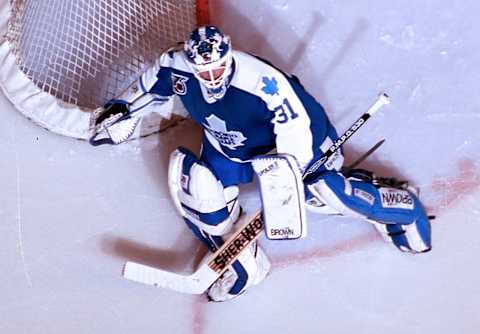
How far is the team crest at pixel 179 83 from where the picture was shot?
188 centimetres

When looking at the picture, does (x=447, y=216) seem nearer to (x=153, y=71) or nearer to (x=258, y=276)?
(x=258, y=276)

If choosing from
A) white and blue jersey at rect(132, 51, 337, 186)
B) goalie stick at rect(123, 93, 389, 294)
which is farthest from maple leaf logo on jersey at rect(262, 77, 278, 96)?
goalie stick at rect(123, 93, 389, 294)

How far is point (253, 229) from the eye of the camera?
6.73ft

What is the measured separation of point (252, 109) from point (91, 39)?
54 cm

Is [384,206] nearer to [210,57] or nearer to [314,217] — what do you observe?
[314,217]

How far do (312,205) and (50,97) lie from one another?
64 cm

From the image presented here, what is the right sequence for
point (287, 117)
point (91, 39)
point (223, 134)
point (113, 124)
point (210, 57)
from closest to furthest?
point (210, 57)
point (287, 117)
point (223, 134)
point (113, 124)
point (91, 39)

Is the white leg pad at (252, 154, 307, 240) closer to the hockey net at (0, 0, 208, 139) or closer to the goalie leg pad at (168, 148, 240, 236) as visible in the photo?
the goalie leg pad at (168, 148, 240, 236)

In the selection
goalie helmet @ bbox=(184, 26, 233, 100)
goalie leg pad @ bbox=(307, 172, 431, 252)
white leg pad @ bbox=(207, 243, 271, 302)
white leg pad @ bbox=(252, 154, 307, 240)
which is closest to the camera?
goalie helmet @ bbox=(184, 26, 233, 100)

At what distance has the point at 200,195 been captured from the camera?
2014 millimetres

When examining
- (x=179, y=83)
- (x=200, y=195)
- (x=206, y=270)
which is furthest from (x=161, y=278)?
(x=179, y=83)

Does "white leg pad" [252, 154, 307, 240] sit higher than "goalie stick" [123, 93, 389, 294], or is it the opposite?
"white leg pad" [252, 154, 307, 240]

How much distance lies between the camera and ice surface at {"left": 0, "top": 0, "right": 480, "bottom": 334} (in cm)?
221

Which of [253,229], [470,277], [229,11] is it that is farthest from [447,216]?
[229,11]
